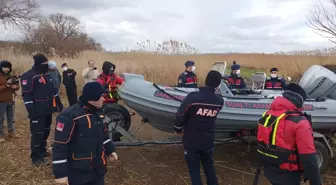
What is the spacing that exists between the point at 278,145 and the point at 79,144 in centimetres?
145

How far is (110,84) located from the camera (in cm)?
500

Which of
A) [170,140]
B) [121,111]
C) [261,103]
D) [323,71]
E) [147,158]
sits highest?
[323,71]

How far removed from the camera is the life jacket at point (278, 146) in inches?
88.1

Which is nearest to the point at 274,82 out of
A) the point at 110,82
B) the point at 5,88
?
the point at 110,82

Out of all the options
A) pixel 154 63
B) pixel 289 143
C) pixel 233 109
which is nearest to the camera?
pixel 289 143

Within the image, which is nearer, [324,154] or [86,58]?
[324,154]

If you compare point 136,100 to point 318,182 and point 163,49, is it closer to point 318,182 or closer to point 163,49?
point 318,182

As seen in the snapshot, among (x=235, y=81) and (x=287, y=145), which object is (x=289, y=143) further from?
(x=235, y=81)

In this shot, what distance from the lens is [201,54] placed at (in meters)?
11.1

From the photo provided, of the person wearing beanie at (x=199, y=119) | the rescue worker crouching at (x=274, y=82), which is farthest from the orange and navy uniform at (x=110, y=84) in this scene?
the rescue worker crouching at (x=274, y=82)

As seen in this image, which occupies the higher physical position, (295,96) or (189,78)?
(295,96)

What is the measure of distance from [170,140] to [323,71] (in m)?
2.47

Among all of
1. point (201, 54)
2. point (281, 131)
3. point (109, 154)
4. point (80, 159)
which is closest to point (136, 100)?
point (109, 154)

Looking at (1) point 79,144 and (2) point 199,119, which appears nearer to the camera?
(1) point 79,144
